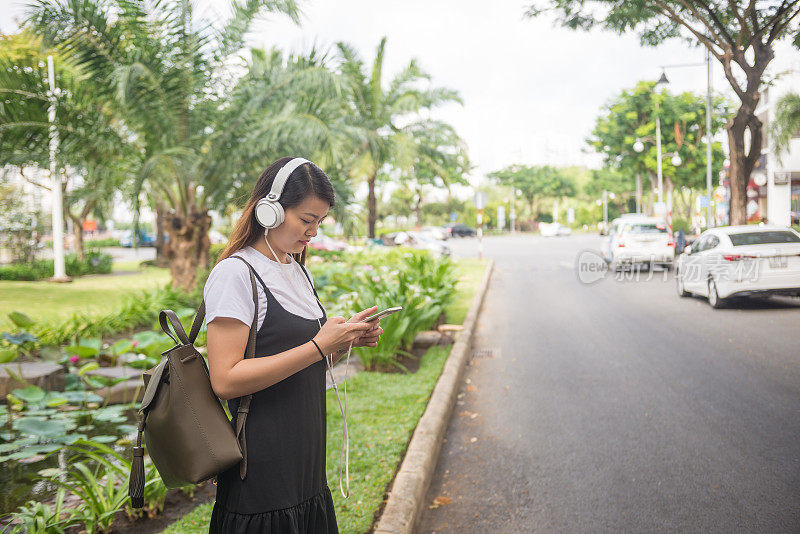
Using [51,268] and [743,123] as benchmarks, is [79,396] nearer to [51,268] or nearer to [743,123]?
[743,123]

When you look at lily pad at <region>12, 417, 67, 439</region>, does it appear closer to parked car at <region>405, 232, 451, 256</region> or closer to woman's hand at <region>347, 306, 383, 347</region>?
woman's hand at <region>347, 306, 383, 347</region>

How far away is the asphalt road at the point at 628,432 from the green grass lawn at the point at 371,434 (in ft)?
1.14

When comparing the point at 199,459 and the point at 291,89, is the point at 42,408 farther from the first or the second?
the point at 291,89

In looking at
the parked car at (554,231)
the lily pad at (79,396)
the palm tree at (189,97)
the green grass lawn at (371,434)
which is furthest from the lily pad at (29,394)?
the parked car at (554,231)

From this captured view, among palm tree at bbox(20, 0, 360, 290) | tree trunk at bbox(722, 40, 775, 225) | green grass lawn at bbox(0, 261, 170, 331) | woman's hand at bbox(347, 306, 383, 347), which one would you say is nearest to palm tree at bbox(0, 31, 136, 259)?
palm tree at bbox(20, 0, 360, 290)

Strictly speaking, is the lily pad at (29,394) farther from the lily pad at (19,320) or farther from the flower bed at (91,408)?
the lily pad at (19,320)

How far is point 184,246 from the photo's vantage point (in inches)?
475

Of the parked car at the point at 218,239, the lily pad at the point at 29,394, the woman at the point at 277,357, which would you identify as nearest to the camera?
the woman at the point at 277,357

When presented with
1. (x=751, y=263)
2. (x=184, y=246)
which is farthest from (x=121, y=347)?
(x=751, y=263)

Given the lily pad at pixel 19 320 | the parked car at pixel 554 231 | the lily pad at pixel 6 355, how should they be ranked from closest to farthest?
the lily pad at pixel 6 355, the lily pad at pixel 19 320, the parked car at pixel 554 231

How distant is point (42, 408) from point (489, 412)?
372 centimetres

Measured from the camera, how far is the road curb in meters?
3.49

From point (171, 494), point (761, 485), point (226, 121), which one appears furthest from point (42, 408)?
point (226, 121)

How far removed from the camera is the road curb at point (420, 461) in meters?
3.49
